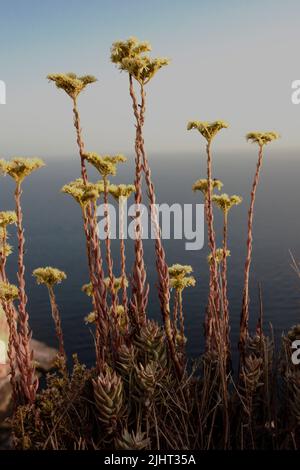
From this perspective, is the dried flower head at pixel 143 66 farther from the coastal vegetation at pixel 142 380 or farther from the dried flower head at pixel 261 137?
the dried flower head at pixel 261 137

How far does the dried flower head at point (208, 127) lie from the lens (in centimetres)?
721

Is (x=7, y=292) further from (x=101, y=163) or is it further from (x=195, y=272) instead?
(x=195, y=272)

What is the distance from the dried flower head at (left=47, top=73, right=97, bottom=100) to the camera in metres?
5.89

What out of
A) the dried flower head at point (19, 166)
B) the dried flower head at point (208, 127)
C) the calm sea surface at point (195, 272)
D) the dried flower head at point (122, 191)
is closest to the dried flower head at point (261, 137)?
the dried flower head at point (208, 127)

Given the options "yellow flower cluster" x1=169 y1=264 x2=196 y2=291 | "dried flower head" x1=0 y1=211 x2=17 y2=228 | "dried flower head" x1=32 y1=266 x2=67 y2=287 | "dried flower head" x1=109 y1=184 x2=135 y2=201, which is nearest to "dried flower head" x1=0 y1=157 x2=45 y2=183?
"dried flower head" x1=109 y1=184 x2=135 y2=201

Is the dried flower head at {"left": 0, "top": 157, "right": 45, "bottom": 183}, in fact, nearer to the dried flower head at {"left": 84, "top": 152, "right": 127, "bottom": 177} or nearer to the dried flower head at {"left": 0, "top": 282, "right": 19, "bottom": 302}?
the dried flower head at {"left": 84, "top": 152, "right": 127, "bottom": 177}

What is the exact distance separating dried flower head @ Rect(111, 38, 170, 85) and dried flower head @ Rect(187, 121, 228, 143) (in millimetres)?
2066

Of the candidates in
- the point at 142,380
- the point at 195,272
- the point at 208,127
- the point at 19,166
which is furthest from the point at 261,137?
the point at 195,272

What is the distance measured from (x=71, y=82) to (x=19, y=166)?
1325 mm

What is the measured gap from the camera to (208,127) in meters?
7.37

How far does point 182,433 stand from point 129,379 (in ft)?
2.34

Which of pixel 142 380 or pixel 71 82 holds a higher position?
pixel 71 82
